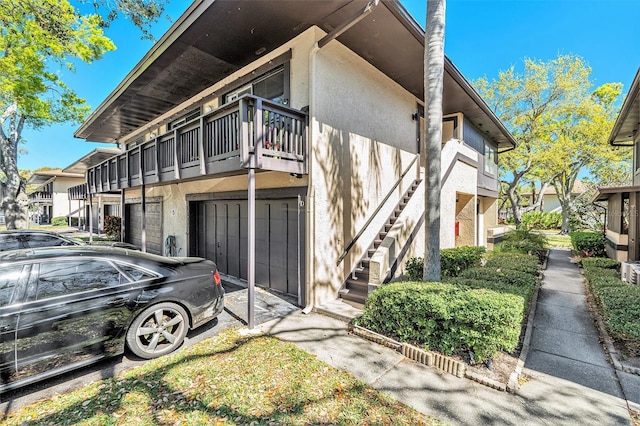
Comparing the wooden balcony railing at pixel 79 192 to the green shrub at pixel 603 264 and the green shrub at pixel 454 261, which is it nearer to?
the green shrub at pixel 454 261

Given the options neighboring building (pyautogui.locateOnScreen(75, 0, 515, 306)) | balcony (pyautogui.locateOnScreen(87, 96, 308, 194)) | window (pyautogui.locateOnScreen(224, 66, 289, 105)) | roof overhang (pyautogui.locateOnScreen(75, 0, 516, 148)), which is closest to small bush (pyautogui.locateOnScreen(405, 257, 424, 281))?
neighboring building (pyautogui.locateOnScreen(75, 0, 515, 306))

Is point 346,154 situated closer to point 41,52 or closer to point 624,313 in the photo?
point 624,313

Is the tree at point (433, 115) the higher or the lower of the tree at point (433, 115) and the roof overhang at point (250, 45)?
the lower

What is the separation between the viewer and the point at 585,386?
3562 millimetres

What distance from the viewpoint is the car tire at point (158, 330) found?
13.4 ft

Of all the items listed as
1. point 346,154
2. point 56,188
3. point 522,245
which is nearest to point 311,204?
point 346,154

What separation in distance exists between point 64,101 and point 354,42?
643 inches

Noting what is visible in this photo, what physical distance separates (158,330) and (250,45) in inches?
240

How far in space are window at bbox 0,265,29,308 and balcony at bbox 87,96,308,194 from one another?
10.2 ft

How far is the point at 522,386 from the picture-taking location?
11.6ft

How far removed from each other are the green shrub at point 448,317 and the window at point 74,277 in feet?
13.1

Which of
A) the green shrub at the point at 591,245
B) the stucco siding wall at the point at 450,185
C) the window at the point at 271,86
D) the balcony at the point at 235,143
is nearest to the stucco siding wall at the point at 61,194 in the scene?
the balcony at the point at 235,143

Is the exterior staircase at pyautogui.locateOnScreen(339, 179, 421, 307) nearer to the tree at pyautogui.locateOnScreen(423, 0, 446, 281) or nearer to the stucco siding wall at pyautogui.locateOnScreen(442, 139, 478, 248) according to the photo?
the tree at pyautogui.locateOnScreen(423, 0, 446, 281)

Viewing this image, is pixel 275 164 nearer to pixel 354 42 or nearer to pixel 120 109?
pixel 354 42
